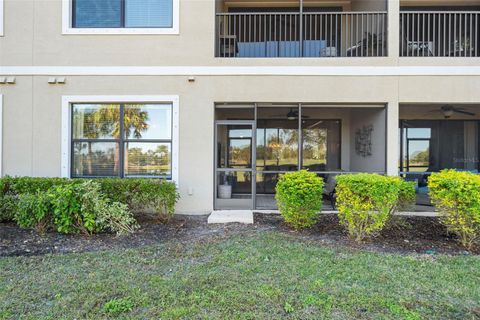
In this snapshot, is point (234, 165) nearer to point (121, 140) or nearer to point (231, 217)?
point (231, 217)

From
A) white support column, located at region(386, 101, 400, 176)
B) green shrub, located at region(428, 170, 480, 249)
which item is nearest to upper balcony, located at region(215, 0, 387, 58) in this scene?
white support column, located at region(386, 101, 400, 176)

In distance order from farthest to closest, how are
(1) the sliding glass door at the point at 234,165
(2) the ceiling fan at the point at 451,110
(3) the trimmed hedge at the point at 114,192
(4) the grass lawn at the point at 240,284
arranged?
1. (2) the ceiling fan at the point at 451,110
2. (1) the sliding glass door at the point at 234,165
3. (3) the trimmed hedge at the point at 114,192
4. (4) the grass lawn at the point at 240,284

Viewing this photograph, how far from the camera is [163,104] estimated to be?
308 inches

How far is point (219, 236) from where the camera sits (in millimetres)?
5668

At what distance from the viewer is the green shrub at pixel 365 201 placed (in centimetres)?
532

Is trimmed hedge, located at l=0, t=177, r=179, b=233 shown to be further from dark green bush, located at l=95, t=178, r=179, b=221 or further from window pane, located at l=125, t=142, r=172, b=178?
window pane, located at l=125, t=142, r=172, b=178

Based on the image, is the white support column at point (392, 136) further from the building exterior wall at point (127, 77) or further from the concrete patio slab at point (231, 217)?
the concrete patio slab at point (231, 217)

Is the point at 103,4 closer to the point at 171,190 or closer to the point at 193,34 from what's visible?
the point at 193,34

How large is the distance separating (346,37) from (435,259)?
23.3 feet

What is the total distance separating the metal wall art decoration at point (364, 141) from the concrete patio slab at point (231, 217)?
3917 millimetres

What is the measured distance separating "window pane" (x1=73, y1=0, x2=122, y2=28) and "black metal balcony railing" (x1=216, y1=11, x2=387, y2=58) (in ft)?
9.00

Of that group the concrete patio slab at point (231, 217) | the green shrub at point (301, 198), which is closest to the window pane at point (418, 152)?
the green shrub at point (301, 198)

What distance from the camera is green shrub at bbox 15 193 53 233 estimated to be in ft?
18.5

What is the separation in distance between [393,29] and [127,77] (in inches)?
262
